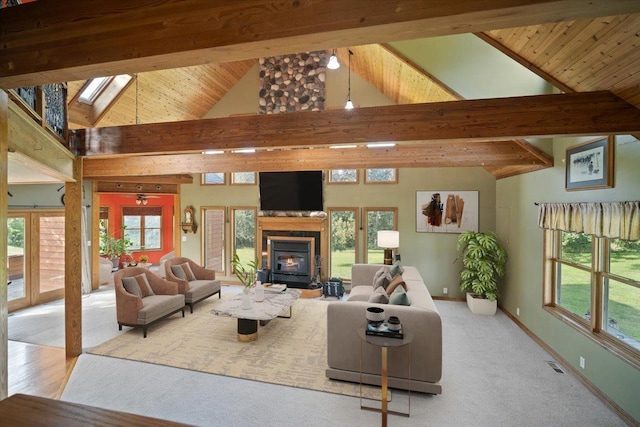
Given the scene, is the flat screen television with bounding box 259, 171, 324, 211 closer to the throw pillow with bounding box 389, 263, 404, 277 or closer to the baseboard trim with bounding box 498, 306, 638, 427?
the throw pillow with bounding box 389, 263, 404, 277

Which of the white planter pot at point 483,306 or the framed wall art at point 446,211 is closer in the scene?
the white planter pot at point 483,306

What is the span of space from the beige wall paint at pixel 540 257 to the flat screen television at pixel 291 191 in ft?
13.1

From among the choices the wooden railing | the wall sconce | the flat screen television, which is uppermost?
the wooden railing

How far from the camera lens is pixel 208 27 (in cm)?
141

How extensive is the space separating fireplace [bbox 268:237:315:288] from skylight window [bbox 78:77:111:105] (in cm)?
466

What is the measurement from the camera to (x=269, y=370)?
12.2 ft

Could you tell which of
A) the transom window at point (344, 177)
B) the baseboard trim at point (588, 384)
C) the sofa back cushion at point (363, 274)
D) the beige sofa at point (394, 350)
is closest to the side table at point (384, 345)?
the beige sofa at point (394, 350)

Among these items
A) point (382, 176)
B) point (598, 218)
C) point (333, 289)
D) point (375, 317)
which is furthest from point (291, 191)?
point (598, 218)

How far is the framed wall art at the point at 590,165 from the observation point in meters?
3.18

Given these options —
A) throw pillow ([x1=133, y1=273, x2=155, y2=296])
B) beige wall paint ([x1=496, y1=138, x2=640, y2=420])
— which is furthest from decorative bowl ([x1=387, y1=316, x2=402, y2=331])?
throw pillow ([x1=133, y1=273, x2=155, y2=296])

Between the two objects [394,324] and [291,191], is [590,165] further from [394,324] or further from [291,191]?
[291,191]

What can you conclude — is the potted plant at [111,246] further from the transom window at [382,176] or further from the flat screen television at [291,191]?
the transom window at [382,176]

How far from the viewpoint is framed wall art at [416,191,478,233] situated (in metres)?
6.80

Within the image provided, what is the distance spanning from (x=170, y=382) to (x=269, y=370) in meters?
1.10
